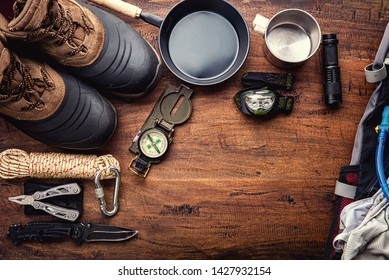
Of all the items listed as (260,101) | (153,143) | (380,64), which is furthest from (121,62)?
(380,64)

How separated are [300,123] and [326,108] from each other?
7cm

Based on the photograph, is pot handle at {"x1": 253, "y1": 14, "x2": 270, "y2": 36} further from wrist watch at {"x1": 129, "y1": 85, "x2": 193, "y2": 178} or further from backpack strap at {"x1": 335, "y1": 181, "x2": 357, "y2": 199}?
backpack strap at {"x1": 335, "y1": 181, "x2": 357, "y2": 199}

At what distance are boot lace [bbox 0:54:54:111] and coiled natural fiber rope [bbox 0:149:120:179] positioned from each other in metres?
0.15

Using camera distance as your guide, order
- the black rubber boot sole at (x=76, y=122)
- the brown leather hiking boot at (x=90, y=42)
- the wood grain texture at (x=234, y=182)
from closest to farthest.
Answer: the brown leather hiking boot at (x=90, y=42) → the black rubber boot sole at (x=76, y=122) → the wood grain texture at (x=234, y=182)

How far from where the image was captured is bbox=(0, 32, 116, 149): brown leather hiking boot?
811 mm

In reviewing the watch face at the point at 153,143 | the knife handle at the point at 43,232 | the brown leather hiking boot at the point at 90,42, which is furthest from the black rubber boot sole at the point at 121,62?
the knife handle at the point at 43,232

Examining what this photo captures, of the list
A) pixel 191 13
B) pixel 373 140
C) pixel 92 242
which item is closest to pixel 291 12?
pixel 191 13

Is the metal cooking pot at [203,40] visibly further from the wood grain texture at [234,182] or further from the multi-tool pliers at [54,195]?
the multi-tool pliers at [54,195]

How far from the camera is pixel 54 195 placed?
0.98m

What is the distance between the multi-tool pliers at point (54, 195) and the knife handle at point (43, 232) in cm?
3

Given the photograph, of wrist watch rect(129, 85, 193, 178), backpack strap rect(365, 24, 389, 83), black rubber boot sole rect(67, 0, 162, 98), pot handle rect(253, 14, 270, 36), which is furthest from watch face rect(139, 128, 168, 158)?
backpack strap rect(365, 24, 389, 83)

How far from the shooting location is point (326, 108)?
1014 mm

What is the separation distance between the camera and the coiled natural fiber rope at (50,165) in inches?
38.3

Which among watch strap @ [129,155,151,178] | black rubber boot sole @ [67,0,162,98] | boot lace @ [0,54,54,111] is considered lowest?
watch strap @ [129,155,151,178]
